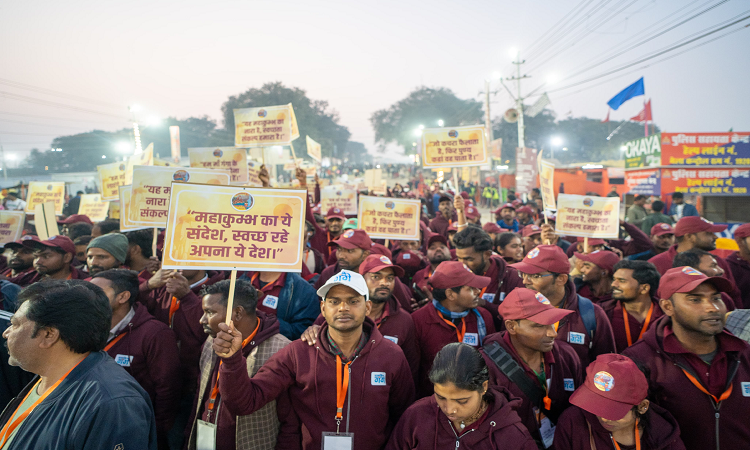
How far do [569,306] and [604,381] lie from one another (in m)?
1.31

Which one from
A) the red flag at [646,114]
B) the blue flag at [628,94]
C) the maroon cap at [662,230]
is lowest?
the maroon cap at [662,230]

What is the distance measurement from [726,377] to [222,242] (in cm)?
366

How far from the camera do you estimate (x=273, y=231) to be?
314 centimetres

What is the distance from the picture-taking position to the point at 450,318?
12.3ft

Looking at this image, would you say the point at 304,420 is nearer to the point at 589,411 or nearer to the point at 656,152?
the point at 589,411

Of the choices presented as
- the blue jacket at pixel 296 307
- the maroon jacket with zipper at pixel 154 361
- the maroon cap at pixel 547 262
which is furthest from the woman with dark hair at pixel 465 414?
the maroon jacket with zipper at pixel 154 361

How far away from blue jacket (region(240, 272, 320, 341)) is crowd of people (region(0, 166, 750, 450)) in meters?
0.01

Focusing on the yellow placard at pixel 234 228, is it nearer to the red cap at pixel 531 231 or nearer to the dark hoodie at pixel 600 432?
the dark hoodie at pixel 600 432

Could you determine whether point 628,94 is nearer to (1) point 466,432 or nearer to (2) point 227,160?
A: (2) point 227,160

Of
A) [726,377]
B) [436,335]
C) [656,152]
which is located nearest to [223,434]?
[436,335]

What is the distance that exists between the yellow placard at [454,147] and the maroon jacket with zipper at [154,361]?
239 inches

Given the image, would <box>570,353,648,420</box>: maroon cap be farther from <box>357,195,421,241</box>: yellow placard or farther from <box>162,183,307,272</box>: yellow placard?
<box>357,195,421,241</box>: yellow placard

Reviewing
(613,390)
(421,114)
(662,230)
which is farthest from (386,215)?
(421,114)

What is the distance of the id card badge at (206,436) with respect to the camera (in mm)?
2879
